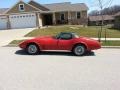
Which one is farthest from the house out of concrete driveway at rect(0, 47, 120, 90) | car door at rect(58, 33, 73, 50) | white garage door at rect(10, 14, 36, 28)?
concrete driveway at rect(0, 47, 120, 90)

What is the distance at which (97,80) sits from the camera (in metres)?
7.49

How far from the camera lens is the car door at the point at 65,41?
12.7 m

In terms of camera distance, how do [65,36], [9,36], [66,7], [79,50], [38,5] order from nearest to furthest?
[79,50], [65,36], [9,36], [38,5], [66,7]

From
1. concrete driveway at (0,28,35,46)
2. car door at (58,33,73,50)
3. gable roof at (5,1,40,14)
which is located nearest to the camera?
car door at (58,33,73,50)

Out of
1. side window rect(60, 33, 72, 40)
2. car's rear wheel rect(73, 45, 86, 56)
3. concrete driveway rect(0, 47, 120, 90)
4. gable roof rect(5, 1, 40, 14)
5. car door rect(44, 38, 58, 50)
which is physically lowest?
concrete driveway rect(0, 47, 120, 90)

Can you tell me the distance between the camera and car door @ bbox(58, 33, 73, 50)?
12.7 m

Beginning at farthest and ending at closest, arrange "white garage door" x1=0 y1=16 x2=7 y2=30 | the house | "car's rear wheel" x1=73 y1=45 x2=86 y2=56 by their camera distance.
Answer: "white garage door" x1=0 y1=16 x2=7 y2=30
the house
"car's rear wheel" x1=73 y1=45 x2=86 y2=56

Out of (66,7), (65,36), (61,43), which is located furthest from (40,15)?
(61,43)

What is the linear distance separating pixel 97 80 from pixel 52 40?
5.71 meters

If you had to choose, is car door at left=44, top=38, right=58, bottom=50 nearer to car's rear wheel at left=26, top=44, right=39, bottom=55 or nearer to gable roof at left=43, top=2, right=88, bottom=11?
car's rear wheel at left=26, top=44, right=39, bottom=55

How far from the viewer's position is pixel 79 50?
12.6 meters

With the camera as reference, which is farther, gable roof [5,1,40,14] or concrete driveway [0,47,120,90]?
gable roof [5,1,40,14]

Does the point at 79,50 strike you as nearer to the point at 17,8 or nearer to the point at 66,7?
the point at 17,8

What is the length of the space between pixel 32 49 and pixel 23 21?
93.2 feet
